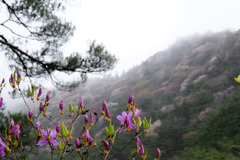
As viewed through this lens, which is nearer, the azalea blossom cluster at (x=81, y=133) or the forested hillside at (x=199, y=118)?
the azalea blossom cluster at (x=81, y=133)

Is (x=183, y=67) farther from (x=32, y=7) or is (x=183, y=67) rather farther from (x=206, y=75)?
(x=32, y=7)

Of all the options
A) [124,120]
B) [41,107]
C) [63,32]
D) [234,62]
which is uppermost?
[63,32]

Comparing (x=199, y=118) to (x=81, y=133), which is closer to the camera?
(x=81, y=133)

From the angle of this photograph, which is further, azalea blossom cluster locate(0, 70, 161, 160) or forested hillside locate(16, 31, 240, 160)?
forested hillside locate(16, 31, 240, 160)

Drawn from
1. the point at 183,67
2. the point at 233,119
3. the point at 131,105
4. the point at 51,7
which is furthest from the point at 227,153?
the point at 183,67

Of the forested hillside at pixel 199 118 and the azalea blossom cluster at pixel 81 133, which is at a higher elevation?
the azalea blossom cluster at pixel 81 133

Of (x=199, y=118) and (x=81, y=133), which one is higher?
(x=81, y=133)

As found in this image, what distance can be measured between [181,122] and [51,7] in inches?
252

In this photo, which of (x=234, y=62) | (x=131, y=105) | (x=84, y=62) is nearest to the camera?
(x=131, y=105)

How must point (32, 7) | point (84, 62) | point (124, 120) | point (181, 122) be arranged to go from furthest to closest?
point (181, 122) < point (84, 62) < point (32, 7) < point (124, 120)

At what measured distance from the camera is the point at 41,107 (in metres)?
1.06

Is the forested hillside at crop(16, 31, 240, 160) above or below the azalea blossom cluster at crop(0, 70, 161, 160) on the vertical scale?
below

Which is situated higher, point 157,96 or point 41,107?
point 41,107

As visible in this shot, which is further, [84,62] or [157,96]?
[157,96]
